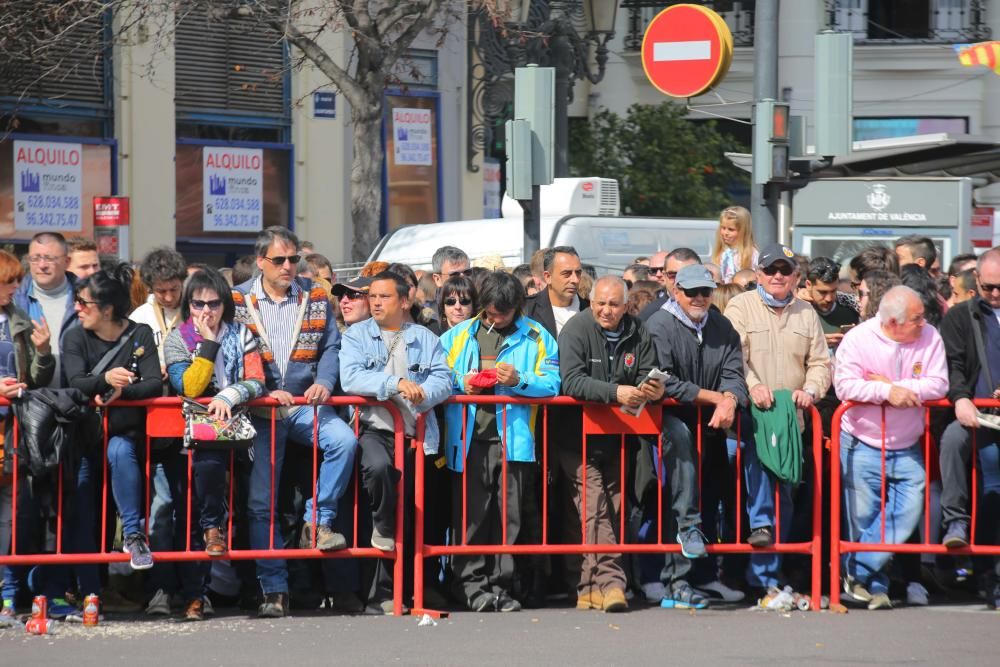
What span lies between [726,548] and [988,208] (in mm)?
13222

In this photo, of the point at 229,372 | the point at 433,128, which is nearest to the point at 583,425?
the point at 229,372

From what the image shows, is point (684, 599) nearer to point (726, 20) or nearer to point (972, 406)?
point (972, 406)

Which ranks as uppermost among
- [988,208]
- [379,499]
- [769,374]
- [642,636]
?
[988,208]

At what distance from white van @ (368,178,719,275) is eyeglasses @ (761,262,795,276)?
299 inches

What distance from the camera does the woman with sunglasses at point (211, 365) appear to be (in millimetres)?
8930

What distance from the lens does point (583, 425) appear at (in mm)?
9508

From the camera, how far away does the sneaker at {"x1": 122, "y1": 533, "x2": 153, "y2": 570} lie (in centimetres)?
882

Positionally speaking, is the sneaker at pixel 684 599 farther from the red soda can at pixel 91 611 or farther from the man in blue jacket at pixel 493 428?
the red soda can at pixel 91 611

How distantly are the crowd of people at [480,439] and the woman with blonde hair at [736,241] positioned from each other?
3.00 meters

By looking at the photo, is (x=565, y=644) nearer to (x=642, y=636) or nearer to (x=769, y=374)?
(x=642, y=636)

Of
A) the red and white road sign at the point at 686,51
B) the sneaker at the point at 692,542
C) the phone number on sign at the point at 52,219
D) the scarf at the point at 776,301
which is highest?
the red and white road sign at the point at 686,51

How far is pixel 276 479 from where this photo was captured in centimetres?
930

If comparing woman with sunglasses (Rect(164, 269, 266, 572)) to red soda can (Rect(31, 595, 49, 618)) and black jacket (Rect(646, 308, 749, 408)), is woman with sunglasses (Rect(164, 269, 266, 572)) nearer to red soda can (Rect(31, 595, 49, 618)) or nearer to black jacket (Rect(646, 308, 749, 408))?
red soda can (Rect(31, 595, 49, 618))

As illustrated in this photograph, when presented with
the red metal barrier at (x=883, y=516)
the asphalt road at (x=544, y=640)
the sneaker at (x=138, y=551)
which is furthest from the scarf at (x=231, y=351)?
the red metal barrier at (x=883, y=516)
